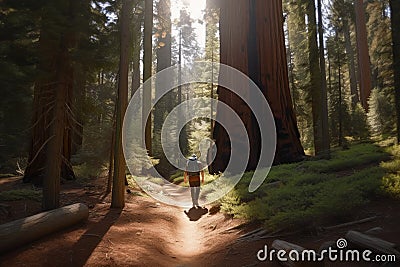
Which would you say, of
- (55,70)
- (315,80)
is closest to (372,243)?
(55,70)

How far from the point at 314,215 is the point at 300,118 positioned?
70.4 feet

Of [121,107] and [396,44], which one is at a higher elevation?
[396,44]

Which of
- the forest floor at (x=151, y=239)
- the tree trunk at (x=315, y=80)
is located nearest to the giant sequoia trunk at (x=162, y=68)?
the tree trunk at (x=315, y=80)

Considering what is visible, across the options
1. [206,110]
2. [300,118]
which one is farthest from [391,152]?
[206,110]

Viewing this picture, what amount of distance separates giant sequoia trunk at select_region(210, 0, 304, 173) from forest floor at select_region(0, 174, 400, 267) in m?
5.01

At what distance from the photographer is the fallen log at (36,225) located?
488 cm

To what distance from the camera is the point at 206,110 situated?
100 feet

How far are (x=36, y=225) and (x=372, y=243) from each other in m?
5.26

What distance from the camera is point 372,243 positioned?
3900 mm

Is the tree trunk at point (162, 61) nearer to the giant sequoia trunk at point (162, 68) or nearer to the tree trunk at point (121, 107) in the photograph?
the giant sequoia trunk at point (162, 68)

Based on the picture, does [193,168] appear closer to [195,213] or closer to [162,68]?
[195,213]

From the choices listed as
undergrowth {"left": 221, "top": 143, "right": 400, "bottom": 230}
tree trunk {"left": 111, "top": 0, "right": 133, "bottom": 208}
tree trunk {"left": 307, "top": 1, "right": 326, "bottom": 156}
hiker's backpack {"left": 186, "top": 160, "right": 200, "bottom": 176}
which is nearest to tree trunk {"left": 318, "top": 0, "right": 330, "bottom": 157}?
tree trunk {"left": 307, "top": 1, "right": 326, "bottom": 156}

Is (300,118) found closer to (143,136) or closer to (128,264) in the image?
(143,136)

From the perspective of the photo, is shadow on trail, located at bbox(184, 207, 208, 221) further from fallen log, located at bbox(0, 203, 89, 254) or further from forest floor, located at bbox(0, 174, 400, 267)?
fallen log, located at bbox(0, 203, 89, 254)
